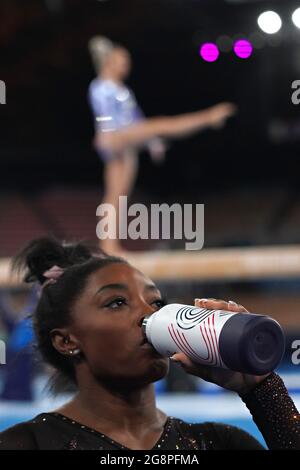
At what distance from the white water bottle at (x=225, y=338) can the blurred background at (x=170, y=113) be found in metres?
3.45

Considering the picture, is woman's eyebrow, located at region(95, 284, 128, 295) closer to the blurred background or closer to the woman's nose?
the woman's nose

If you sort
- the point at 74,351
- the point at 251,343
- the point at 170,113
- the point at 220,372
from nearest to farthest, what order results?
the point at 251,343 < the point at 220,372 < the point at 74,351 < the point at 170,113

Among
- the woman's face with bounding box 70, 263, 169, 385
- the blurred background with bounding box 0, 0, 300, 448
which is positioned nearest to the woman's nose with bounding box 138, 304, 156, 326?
the woman's face with bounding box 70, 263, 169, 385

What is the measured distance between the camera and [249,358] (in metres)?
0.66

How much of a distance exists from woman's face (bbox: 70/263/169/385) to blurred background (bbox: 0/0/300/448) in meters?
3.31

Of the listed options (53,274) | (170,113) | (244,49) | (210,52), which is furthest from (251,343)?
(170,113)

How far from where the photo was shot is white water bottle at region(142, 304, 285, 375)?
0.66 meters

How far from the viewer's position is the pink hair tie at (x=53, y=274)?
100 cm

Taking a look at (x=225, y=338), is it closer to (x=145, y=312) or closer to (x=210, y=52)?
(x=145, y=312)

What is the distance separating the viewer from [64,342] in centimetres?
93

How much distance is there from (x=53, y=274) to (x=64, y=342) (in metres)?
0.12

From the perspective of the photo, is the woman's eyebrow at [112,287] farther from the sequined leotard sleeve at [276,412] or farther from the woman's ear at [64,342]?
the sequined leotard sleeve at [276,412]

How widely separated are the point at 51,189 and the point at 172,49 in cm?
199
